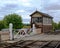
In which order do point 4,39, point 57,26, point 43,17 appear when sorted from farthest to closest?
point 57,26, point 43,17, point 4,39

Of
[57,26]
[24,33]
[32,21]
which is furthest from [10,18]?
[24,33]

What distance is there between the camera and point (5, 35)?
20.0 metres

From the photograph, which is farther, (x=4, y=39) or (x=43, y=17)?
(x=43, y=17)

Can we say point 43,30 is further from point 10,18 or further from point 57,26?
point 57,26

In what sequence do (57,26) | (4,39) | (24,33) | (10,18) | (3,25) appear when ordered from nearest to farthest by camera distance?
(4,39) → (24,33) → (3,25) → (10,18) → (57,26)

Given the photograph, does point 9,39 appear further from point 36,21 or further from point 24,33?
point 36,21

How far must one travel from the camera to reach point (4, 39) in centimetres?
1989

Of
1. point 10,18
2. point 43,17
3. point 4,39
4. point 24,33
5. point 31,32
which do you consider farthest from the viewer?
point 10,18

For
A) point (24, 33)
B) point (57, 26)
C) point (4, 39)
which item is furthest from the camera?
point (57, 26)

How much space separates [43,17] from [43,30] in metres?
2.68

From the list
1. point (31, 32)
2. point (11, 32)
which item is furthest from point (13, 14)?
point (11, 32)

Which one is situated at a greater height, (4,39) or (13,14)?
(13,14)

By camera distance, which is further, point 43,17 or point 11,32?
point 43,17

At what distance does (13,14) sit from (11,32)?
1110 inches
